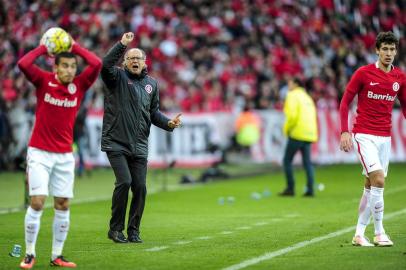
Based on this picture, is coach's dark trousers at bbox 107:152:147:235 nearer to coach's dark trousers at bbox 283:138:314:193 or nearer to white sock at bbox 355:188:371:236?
white sock at bbox 355:188:371:236

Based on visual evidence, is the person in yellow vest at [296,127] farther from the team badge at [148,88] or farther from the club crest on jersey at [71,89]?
the club crest on jersey at [71,89]

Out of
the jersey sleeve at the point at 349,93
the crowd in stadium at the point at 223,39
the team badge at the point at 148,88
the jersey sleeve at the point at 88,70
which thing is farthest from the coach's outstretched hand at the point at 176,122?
the crowd in stadium at the point at 223,39

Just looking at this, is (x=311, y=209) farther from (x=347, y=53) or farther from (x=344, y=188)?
(x=347, y=53)

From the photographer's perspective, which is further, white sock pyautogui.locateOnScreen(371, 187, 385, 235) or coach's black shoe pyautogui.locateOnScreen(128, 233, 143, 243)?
coach's black shoe pyautogui.locateOnScreen(128, 233, 143, 243)

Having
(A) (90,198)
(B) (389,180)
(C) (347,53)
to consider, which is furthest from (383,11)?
(A) (90,198)

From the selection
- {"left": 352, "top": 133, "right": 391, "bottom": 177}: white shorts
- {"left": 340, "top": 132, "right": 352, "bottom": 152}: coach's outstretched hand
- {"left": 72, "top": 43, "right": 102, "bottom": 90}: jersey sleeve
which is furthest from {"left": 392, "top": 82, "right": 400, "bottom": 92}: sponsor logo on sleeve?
{"left": 72, "top": 43, "right": 102, "bottom": 90}: jersey sleeve

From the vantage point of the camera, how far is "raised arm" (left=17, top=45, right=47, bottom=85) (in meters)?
8.93

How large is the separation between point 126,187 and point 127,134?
651 millimetres

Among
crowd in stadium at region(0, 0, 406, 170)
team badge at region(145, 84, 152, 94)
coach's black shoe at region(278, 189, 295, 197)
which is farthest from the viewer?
crowd in stadium at region(0, 0, 406, 170)

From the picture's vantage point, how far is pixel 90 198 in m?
19.0

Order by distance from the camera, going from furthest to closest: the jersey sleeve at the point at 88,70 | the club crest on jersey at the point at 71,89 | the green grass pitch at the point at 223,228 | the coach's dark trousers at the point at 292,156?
the coach's dark trousers at the point at 292,156, the green grass pitch at the point at 223,228, the jersey sleeve at the point at 88,70, the club crest on jersey at the point at 71,89

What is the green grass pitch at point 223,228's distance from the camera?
9.59 m

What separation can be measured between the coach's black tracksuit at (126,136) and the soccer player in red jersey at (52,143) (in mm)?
2171

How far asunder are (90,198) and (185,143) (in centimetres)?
824
